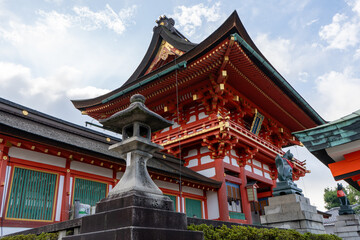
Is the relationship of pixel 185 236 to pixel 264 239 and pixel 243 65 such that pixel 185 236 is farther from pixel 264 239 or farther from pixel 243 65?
pixel 243 65

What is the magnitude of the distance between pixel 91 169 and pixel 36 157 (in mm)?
2229

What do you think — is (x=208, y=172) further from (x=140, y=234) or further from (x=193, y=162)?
(x=140, y=234)

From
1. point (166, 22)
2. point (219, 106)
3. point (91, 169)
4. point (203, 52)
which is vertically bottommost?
point (91, 169)

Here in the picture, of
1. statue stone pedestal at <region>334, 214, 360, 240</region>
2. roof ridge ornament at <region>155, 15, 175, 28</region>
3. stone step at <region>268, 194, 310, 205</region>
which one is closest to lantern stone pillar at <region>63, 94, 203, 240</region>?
stone step at <region>268, 194, 310, 205</region>

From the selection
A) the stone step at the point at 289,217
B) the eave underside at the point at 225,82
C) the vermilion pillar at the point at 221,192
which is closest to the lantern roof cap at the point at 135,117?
the stone step at the point at 289,217

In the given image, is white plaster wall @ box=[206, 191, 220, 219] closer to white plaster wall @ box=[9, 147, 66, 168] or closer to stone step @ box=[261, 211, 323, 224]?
stone step @ box=[261, 211, 323, 224]

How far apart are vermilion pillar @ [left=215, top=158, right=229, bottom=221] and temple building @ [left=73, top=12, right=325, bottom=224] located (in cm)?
5

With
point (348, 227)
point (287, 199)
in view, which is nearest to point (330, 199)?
point (348, 227)

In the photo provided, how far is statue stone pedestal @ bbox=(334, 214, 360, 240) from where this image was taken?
47.0ft

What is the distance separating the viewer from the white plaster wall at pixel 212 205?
619 inches

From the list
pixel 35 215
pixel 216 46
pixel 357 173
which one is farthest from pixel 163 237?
pixel 216 46

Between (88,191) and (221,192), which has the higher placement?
(221,192)

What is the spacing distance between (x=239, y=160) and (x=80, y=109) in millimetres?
11553

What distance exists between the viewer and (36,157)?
1003cm
